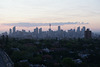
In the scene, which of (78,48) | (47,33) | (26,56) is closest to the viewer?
(26,56)

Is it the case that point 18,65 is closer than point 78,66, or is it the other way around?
point 18,65

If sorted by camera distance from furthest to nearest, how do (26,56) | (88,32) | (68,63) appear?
(88,32) < (26,56) < (68,63)

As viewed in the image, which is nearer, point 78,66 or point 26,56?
point 78,66

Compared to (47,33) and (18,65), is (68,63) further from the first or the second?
(47,33)

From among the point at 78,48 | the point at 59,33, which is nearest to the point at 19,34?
the point at 59,33

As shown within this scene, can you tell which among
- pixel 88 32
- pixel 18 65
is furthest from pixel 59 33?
pixel 18 65

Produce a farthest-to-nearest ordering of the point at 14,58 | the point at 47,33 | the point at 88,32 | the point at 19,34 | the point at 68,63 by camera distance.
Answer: the point at 47,33
the point at 19,34
the point at 88,32
the point at 14,58
the point at 68,63

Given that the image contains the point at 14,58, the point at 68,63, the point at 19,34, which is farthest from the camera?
the point at 19,34

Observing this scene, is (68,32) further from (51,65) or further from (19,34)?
(51,65)

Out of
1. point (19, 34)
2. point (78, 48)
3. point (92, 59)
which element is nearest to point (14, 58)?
point (92, 59)
